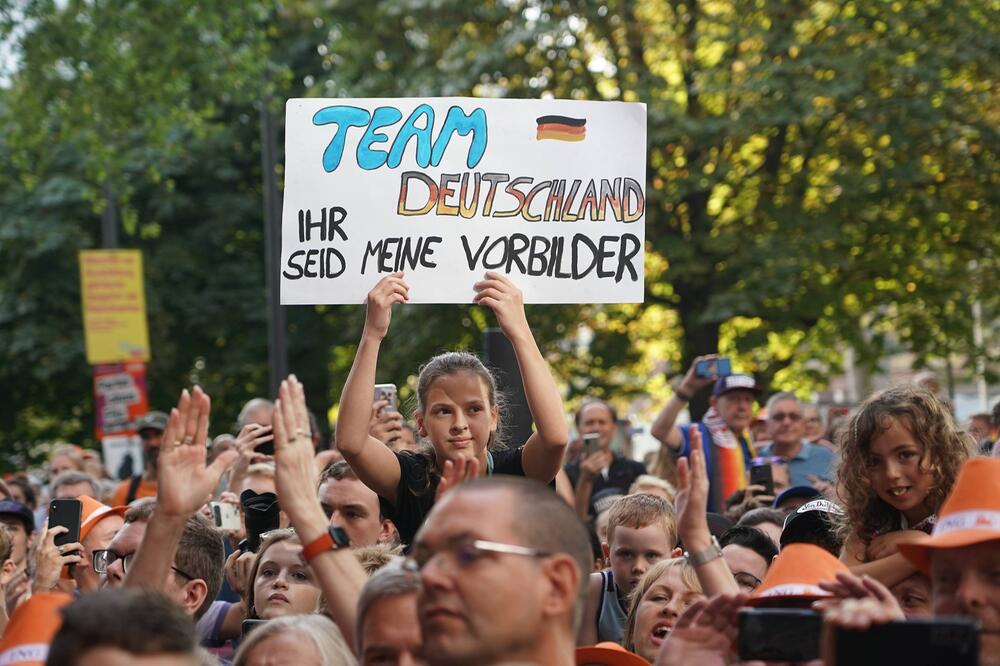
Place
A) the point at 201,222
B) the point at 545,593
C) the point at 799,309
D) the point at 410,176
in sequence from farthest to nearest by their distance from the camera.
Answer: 1. the point at 201,222
2. the point at 799,309
3. the point at 410,176
4. the point at 545,593

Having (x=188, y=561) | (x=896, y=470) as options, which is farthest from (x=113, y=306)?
(x=896, y=470)

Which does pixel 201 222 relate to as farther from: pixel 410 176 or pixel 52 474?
pixel 410 176

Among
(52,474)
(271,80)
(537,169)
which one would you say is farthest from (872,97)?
(537,169)

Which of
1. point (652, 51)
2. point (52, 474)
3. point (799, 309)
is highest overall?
point (652, 51)

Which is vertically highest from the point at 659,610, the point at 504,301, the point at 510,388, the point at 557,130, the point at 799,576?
the point at 557,130

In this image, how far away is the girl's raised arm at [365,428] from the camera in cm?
497

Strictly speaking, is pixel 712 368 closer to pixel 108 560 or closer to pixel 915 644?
pixel 108 560

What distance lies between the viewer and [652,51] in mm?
19984

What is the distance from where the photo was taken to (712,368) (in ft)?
30.1

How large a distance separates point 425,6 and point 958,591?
17217mm

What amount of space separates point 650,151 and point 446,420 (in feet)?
47.5

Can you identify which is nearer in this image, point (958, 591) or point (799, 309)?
point (958, 591)

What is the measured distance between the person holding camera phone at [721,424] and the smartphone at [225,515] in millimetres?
3076

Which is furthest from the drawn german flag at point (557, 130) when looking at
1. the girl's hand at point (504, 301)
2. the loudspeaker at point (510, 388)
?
the loudspeaker at point (510, 388)
